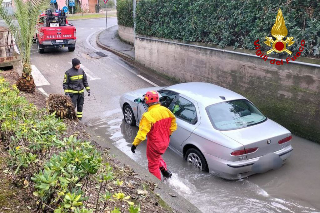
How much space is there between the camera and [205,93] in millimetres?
7039

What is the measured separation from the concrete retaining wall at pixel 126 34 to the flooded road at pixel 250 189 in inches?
522

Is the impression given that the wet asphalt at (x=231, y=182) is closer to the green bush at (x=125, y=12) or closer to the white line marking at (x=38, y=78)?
the white line marking at (x=38, y=78)

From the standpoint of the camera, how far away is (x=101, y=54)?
17.8 metres

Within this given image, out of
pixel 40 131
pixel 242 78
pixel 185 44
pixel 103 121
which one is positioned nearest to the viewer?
pixel 40 131

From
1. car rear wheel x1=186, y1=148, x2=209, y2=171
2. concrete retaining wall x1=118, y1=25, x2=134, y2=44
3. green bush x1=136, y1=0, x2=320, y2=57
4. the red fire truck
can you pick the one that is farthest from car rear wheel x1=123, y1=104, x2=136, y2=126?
concrete retaining wall x1=118, y1=25, x2=134, y2=44

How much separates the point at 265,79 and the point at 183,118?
354cm

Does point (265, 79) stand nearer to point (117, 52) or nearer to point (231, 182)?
point (231, 182)

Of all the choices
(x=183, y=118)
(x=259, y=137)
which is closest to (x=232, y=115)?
(x=259, y=137)

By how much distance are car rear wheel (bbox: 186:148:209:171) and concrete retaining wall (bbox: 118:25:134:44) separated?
13.9 m

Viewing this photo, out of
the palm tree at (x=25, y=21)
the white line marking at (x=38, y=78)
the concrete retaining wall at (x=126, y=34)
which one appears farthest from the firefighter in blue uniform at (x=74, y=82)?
the concrete retaining wall at (x=126, y=34)

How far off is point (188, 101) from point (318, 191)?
2879 millimetres

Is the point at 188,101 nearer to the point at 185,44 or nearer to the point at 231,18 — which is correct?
the point at 231,18

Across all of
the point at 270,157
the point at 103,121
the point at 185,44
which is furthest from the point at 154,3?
the point at 270,157

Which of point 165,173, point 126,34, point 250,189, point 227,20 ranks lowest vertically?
point 250,189
